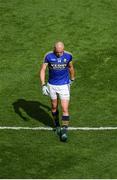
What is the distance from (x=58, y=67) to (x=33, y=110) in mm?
2689

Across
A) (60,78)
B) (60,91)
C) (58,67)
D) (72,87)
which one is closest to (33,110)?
(72,87)

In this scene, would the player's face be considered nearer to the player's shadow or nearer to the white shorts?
the white shorts

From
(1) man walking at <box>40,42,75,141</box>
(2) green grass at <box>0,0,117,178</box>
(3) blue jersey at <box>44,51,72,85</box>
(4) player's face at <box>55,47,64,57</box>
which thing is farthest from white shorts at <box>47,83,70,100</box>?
(2) green grass at <box>0,0,117,178</box>

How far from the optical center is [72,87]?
21250 mm

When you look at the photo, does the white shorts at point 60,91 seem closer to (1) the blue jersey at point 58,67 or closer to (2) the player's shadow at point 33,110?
(1) the blue jersey at point 58,67

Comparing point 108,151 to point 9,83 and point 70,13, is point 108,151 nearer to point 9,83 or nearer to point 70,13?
point 9,83

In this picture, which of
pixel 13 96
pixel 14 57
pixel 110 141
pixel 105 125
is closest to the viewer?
pixel 110 141

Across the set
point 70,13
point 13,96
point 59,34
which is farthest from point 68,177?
point 70,13

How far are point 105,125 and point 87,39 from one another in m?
7.20

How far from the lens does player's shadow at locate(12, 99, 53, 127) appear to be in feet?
61.9

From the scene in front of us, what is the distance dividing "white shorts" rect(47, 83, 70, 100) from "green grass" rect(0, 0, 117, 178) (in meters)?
1.16

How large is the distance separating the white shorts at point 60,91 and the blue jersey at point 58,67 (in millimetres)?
118

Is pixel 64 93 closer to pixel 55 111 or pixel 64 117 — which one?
pixel 64 117

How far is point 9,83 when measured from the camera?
2152 centimetres
